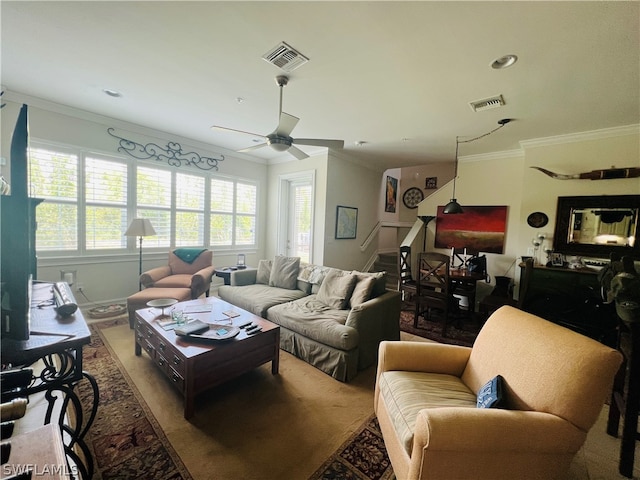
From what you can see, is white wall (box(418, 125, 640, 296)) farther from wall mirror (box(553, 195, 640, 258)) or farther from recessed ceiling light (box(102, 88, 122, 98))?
recessed ceiling light (box(102, 88, 122, 98))

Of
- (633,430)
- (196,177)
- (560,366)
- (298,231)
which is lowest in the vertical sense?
(633,430)

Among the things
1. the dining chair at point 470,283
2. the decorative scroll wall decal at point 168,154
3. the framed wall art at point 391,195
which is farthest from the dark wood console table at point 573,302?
the decorative scroll wall decal at point 168,154

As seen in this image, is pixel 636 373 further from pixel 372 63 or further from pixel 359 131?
pixel 359 131

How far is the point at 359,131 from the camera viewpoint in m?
3.81

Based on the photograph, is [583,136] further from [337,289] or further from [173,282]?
[173,282]

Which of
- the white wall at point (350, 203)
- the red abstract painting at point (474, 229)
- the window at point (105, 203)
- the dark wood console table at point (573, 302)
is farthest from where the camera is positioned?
the white wall at point (350, 203)

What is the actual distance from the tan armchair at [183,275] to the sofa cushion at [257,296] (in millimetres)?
312

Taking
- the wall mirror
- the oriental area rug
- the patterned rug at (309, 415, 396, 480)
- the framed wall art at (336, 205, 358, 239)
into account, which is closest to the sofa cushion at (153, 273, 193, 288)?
the oriental area rug

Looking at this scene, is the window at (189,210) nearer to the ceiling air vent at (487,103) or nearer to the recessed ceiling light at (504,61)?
the ceiling air vent at (487,103)

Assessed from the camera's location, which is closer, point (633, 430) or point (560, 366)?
point (560, 366)

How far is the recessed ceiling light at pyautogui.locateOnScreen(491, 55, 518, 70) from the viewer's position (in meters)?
2.02

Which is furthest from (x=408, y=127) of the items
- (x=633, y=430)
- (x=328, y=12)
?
(x=633, y=430)

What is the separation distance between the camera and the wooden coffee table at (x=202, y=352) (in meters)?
1.85

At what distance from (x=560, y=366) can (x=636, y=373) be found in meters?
0.88
